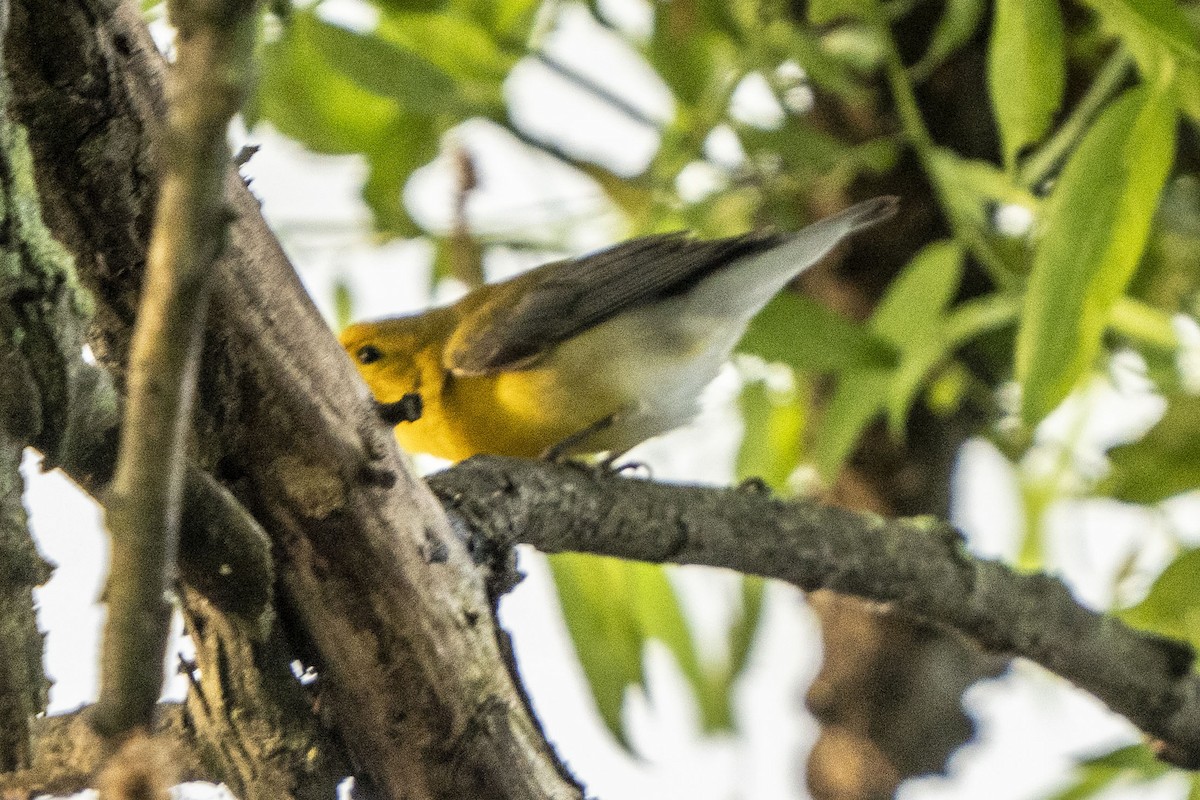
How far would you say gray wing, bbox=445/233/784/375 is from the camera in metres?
2.53

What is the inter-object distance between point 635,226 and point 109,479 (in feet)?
5.26

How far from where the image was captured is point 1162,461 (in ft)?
6.24

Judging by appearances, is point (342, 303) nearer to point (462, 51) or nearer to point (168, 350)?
point (462, 51)

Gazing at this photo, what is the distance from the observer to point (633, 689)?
7.37 feet

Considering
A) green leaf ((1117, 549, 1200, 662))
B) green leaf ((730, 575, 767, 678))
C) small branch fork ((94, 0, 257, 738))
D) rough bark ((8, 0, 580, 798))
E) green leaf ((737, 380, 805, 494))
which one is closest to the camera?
small branch fork ((94, 0, 257, 738))

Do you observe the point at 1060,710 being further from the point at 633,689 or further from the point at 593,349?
the point at 593,349

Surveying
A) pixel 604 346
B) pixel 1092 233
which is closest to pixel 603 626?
pixel 604 346

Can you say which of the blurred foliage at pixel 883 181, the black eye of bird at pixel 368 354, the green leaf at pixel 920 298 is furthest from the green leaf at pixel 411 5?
the black eye of bird at pixel 368 354

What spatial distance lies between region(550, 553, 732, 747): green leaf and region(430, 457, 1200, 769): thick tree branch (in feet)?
1.17

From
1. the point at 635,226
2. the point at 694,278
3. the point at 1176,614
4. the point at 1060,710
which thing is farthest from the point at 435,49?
the point at 1060,710

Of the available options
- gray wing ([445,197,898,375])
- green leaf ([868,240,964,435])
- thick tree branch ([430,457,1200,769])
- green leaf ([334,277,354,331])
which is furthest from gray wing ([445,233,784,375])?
thick tree branch ([430,457,1200,769])

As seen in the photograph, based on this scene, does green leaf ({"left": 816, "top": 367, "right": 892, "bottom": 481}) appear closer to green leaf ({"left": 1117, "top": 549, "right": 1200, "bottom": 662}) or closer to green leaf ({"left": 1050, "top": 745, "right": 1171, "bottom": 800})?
green leaf ({"left": 1117, "top": 549, "right": 1200, "bottom": 662})

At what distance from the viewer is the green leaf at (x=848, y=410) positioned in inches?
82.4

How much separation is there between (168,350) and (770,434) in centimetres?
203
